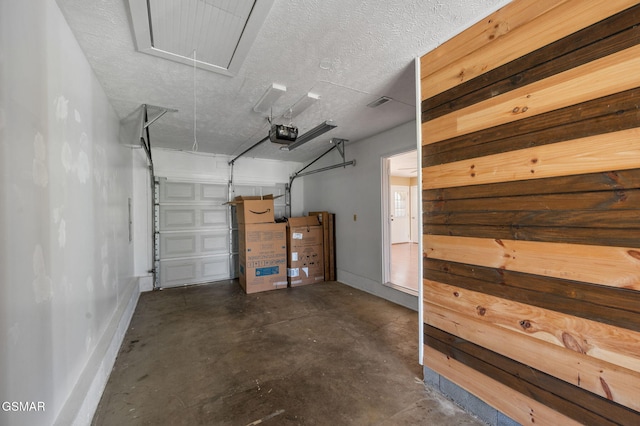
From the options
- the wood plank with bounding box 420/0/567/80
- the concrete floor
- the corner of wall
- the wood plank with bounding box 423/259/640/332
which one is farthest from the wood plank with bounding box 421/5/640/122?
the concrete floor

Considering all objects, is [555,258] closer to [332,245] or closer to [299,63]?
[299,63]

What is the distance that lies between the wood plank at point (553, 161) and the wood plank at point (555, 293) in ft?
1.75

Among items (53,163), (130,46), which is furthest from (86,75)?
(53,163)

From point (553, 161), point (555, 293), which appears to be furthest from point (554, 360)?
point (553, 161)

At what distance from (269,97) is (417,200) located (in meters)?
1.75

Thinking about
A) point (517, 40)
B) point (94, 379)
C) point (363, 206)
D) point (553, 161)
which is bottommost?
point (94, 379)

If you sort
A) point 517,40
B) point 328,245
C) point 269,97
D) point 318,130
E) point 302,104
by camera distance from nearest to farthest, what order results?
point 517,40, point 269,97, point 302,104, point 318,130, point 328,245

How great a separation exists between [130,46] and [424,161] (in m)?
2.26

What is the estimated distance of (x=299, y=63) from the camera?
6.29 feet

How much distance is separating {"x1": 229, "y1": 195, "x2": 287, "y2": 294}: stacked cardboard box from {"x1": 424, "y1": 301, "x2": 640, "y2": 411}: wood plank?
310cm

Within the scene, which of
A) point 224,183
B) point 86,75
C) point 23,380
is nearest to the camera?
point 23,380

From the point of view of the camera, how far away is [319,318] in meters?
3.04

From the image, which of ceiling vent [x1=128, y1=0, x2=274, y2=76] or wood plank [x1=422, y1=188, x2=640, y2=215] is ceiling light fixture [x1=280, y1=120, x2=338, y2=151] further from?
wood plank [x1=422, y1=188, x2=640, y2=215]

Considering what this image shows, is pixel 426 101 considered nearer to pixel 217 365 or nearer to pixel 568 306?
pixel 568 306
